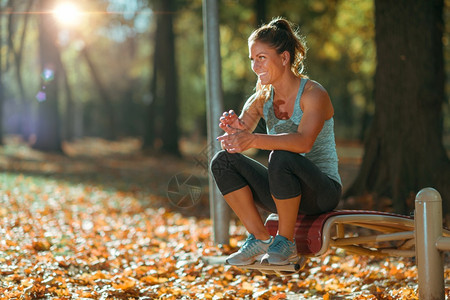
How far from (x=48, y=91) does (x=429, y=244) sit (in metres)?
→ 18.8

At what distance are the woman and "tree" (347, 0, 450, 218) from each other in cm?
341

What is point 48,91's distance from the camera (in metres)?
20.5

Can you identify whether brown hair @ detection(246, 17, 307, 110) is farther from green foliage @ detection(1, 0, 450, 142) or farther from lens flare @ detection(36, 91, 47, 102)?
lens flare @ detection(36, 91, 47, 102)

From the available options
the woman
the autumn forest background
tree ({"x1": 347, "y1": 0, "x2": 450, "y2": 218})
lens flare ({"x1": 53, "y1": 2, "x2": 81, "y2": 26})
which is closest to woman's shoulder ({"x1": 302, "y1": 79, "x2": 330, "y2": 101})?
the woman

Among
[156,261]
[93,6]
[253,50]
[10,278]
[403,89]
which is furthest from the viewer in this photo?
[93,6]

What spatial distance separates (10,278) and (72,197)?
6032 mm

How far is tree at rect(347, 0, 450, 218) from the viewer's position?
681cm

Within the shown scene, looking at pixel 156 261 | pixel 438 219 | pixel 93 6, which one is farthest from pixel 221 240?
pixel 93 6

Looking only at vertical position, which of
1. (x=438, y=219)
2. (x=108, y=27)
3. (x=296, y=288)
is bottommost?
(x=296, y=288)

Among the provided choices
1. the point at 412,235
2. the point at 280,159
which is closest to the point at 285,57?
the point at 280,159

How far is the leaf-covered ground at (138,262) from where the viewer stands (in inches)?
174

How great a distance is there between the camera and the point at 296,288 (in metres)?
4.67

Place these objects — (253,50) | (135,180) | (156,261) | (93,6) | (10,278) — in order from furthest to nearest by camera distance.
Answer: (93,6) < (135,180) < (156,261) < (10,278) < (253,50)

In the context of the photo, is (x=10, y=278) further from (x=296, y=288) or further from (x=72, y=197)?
(x=72, y=197)
